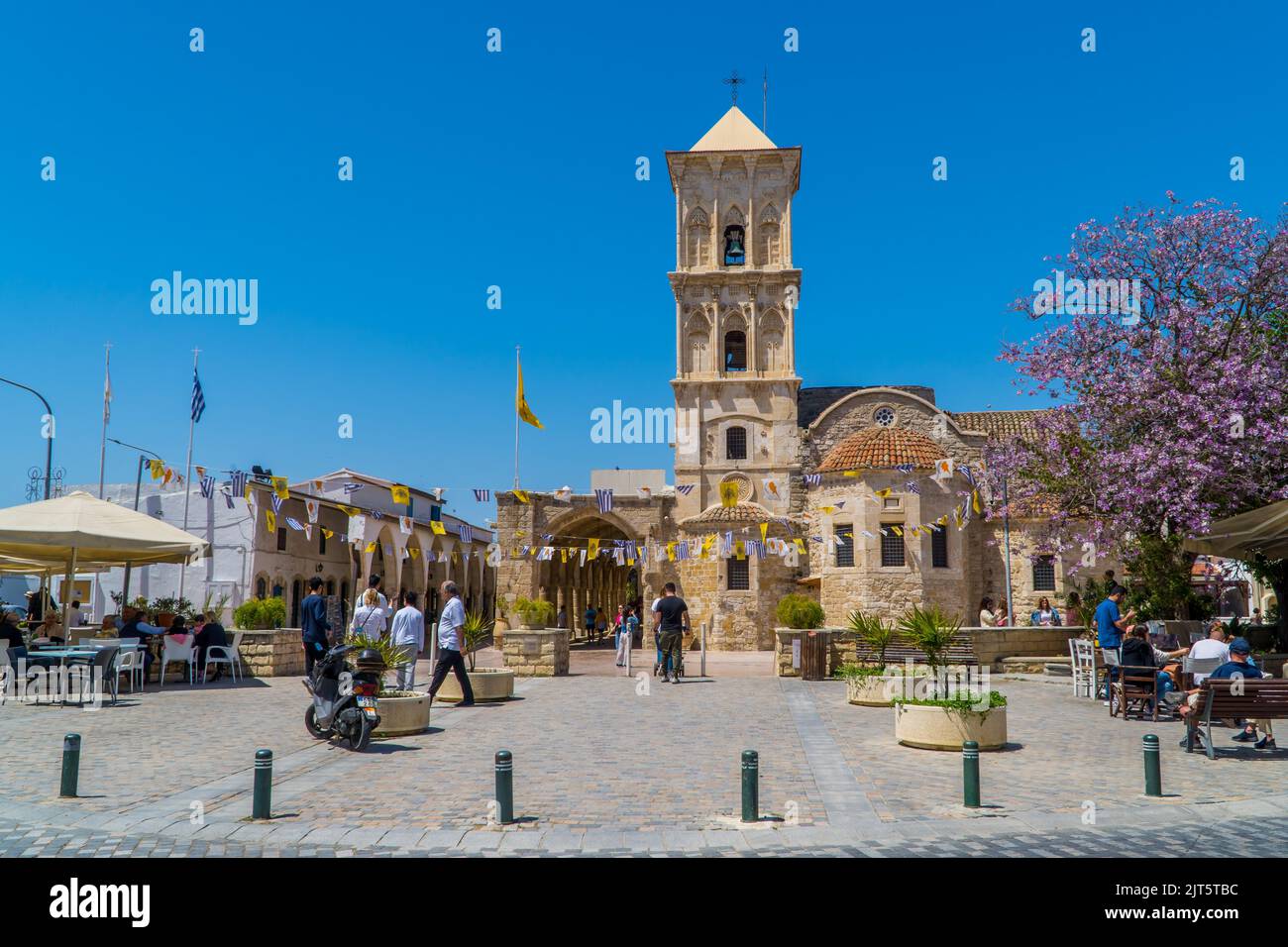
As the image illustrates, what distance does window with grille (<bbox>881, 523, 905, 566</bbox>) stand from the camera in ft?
94.2

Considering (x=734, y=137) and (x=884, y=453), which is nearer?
(x=884, y=453)

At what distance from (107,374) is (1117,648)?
30.1 m

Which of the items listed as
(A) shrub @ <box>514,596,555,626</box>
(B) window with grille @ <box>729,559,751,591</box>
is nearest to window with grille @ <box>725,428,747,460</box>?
(B) window with grille @ <box>729,559,751,591</box>

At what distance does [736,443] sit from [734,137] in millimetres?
13208

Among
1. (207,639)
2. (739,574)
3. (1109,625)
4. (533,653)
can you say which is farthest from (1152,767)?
(739,574)

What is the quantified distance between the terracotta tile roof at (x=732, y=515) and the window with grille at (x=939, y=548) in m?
5.37

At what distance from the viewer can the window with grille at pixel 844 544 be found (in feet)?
96.1

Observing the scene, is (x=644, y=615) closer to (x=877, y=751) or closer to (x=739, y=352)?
(x=739, y=352)

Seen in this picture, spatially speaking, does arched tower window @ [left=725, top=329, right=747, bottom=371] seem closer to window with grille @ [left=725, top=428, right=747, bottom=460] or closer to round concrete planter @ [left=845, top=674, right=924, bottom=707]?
window with grille @ [left=725, top=428, right=747, bottom=460]

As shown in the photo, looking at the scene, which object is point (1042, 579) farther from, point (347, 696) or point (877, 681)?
point (347, 696)

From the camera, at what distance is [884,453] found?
1147 inches

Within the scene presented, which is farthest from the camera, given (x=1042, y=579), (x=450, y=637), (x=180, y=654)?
(x=1042, y=579)

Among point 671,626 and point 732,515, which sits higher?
point 732,515

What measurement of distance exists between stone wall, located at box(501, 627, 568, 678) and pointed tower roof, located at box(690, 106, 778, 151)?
2549 cm
